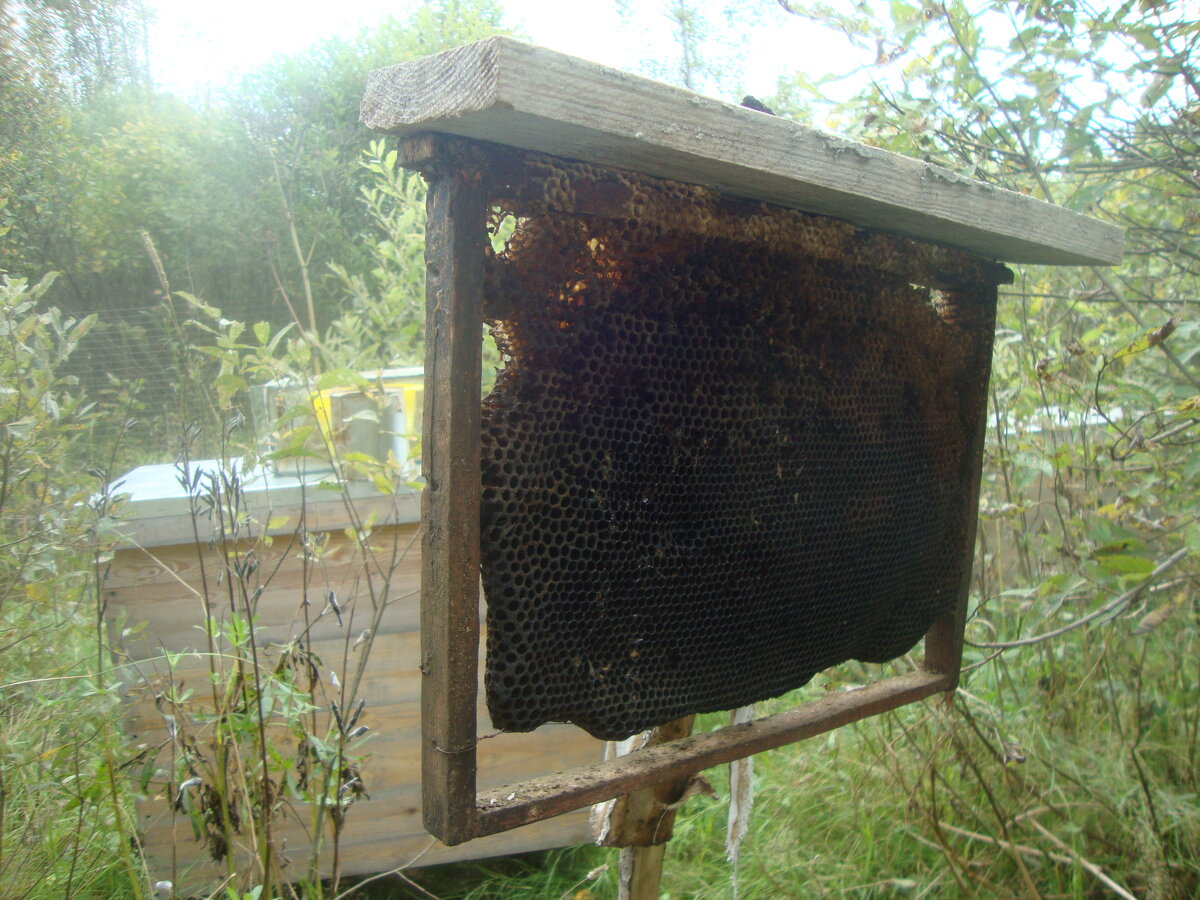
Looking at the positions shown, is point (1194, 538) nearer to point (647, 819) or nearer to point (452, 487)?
point (647, 819)

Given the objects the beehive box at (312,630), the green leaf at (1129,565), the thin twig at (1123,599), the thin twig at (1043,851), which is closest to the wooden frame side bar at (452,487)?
the beehive box at (312,630)

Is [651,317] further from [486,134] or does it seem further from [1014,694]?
[1014,694]

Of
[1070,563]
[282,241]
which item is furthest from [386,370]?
[1070,563]

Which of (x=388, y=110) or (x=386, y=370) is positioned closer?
(x=388, y=110)

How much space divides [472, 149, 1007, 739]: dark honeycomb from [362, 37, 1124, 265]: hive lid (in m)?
0.06

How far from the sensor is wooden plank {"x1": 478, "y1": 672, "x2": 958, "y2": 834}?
103cm

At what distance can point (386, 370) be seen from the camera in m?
2.79

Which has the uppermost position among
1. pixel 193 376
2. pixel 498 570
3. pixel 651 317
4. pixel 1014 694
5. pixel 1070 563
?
pixel 651 317

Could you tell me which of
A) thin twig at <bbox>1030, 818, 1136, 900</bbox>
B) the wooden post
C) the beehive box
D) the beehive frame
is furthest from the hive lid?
thin twig at <bbox>1030, 818, 1136, 900</bbox>

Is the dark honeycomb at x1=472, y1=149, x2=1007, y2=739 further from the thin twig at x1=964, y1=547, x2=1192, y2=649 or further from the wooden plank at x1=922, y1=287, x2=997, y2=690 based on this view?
the thin twig at x1=964, y1=547, x2=1192, y2=649

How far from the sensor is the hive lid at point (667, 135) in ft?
2.58

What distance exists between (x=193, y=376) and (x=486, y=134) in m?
1.30

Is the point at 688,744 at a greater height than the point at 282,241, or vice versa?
the point at 282,241

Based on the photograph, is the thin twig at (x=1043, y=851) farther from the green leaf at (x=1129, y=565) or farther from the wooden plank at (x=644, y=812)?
the wooden plank at (x=644, y=812)
